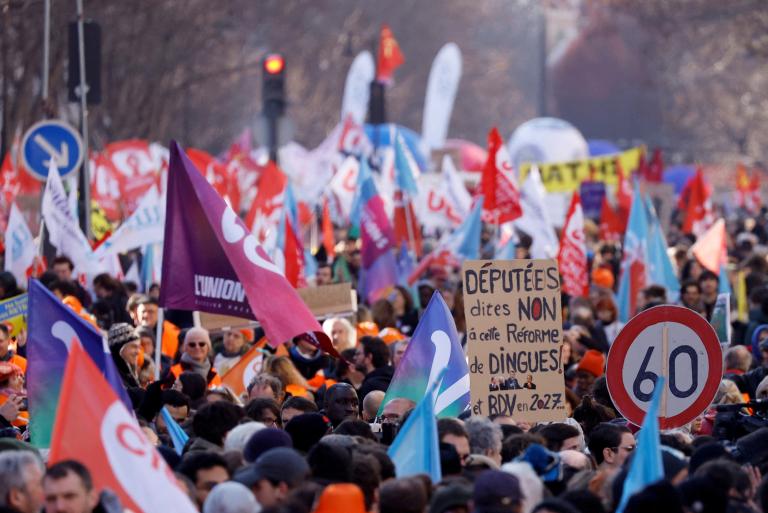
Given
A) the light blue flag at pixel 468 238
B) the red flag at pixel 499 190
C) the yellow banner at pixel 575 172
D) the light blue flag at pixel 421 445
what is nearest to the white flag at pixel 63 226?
the red flag at pixel 499 190

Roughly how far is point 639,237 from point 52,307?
11212 millimetres

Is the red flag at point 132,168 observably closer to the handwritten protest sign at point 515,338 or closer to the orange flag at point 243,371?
the orange flag at point 243,371

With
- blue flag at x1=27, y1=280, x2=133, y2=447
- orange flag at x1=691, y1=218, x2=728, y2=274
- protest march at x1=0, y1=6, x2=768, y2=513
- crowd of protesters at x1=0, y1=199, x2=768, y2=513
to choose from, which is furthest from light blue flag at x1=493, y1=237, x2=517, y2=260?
blue flag at x1=27, y1=280, x2=133, y2=447

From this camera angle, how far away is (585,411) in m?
11.1

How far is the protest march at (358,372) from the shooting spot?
7.56 m

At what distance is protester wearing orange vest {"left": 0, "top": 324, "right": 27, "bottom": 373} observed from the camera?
40.2 feet

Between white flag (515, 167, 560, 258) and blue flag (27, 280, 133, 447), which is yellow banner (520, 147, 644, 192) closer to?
white flag (515, 167, 560, 258)

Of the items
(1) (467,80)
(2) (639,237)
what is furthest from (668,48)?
(2) (639,237)

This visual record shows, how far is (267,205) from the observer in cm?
2089

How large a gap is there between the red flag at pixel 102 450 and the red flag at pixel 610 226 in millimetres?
20006

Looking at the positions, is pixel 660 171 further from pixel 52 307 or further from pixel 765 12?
pixel 52 307

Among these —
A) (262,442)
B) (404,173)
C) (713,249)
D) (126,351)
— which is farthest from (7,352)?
(404,173)

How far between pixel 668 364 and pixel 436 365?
147 cm

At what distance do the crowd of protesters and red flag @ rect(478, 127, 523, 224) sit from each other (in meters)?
3.62
